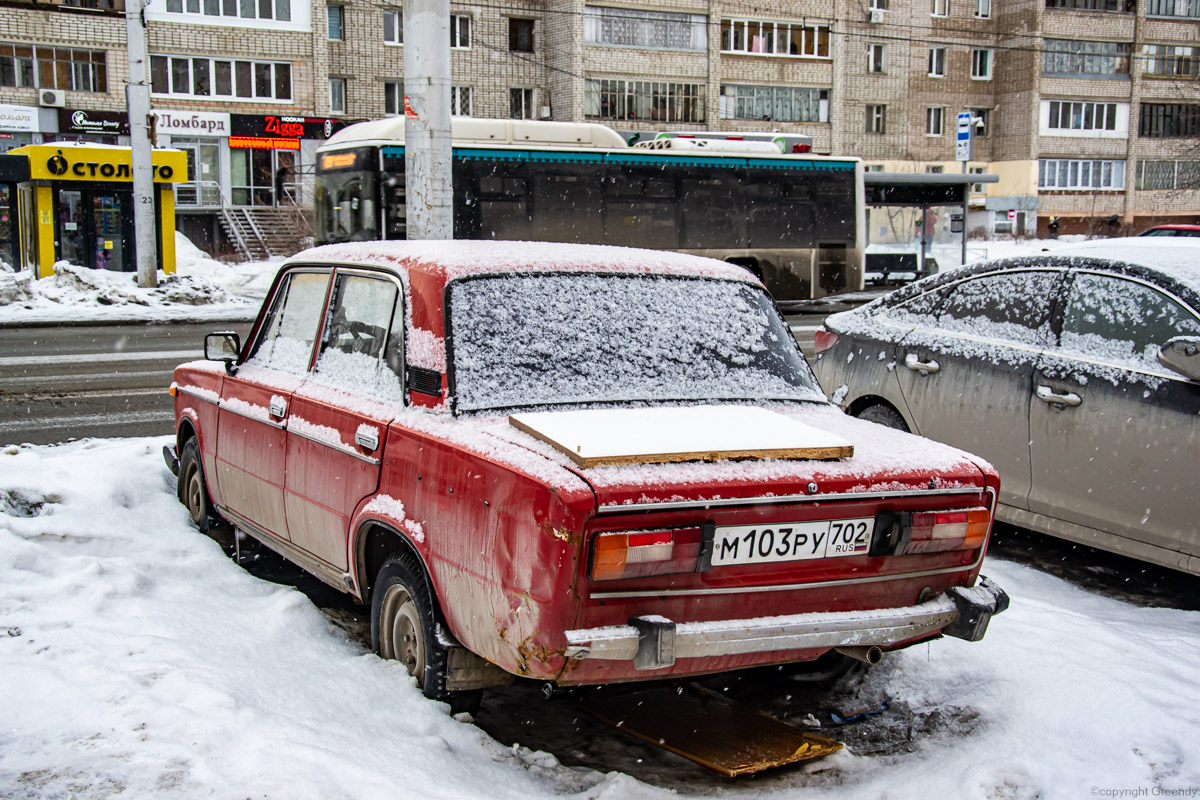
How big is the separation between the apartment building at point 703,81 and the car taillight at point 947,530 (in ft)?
84.8

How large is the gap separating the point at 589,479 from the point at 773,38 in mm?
50875

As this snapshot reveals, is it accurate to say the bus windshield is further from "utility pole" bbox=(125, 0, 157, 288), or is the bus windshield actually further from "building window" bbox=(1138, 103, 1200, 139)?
"building window" bbox=(1138, 103, 1200, 139)

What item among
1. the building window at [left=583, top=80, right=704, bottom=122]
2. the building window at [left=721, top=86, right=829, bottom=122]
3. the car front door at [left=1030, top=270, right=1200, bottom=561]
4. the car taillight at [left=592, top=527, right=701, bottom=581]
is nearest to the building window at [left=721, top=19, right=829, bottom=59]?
the building window at [left=721, top=86, right=829, bottom=122]

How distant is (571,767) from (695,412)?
1176mm

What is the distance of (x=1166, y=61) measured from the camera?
60.3 m

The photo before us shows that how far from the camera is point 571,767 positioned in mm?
3361

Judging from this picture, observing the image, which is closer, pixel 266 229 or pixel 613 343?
pixel 613 343

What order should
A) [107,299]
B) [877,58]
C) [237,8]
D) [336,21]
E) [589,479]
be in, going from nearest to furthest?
[589,479]
[107,299]
[237,8]
[336,21]
[877,58]

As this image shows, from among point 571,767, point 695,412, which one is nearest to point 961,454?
point 695,412

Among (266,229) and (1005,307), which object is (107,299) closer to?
(1005,307)

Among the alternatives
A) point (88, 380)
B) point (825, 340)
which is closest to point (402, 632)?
point (825, 340)

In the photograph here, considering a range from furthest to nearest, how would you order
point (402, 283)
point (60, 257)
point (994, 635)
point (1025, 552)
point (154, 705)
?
point (60, 257) → point (1025, 552) → point (994, 635) → point (402, 283) → point (154, 705)

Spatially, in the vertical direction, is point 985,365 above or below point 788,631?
above

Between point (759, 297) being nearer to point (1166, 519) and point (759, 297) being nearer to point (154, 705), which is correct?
point (1166, 519)
